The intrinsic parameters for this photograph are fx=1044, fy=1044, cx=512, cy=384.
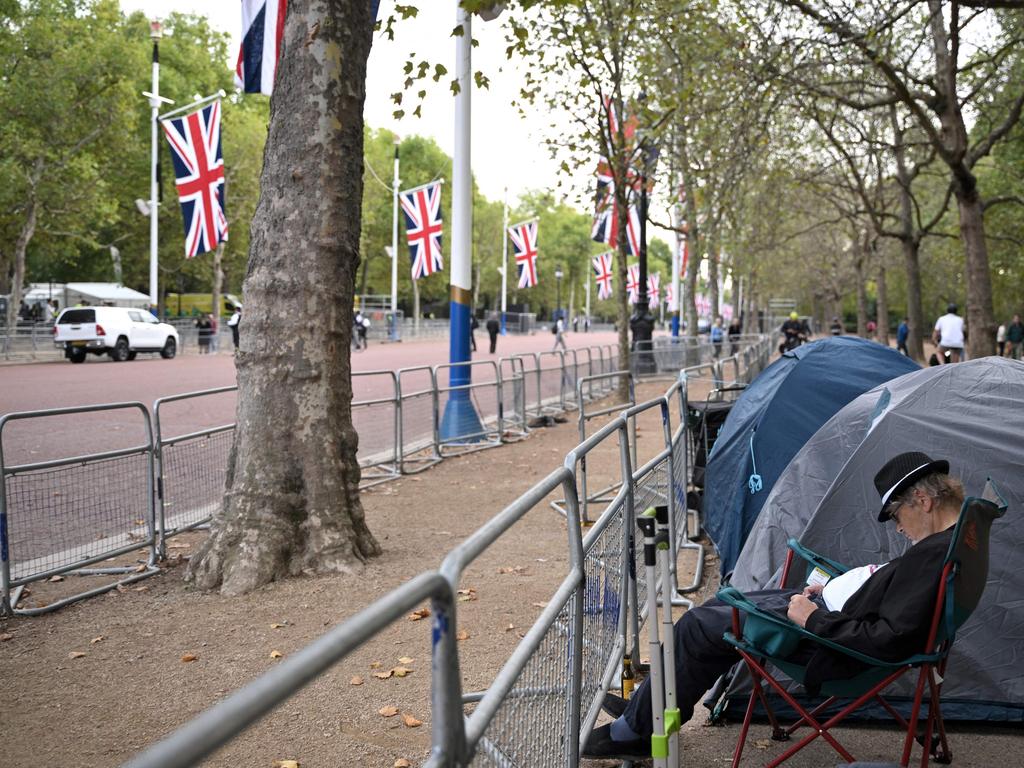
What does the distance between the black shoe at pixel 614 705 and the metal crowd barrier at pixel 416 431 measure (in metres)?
7.77

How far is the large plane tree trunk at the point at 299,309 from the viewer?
7098 millimetres

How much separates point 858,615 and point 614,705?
3.63ft

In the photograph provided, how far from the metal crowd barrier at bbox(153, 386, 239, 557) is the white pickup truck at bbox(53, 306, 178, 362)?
2551 cm

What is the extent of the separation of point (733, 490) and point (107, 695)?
4.53m

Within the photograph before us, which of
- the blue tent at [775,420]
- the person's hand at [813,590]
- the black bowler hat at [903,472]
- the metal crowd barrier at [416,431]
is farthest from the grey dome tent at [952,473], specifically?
the metal crowd barrier at [416,431]

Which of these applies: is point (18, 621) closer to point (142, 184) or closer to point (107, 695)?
point (107, 695)

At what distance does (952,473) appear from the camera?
5.07 metres

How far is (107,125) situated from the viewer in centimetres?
3797

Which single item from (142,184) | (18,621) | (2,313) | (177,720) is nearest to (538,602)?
(177,720)

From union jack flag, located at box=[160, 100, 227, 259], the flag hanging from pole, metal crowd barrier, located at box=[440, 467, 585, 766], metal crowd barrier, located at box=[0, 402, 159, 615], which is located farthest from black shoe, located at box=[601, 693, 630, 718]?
union jack flag, located at box=[160, 100, 227, 259]

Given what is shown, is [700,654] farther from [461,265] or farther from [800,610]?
[461,265]

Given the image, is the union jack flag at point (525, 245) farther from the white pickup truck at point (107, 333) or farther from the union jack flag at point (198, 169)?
the union jack flag at point (198, 169)

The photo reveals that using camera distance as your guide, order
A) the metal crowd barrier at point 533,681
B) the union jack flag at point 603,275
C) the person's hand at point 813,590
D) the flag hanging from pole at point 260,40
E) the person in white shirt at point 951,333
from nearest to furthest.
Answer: the metal crowd barrier at point 533,681 < the person's hand at point 813,590 < the flag hanging from pole at point 260,40 < the person in white shirt at point 951,333 < the union jack flag at point 603,275

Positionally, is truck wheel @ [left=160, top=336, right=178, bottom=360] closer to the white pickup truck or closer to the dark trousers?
the white pickup truck
